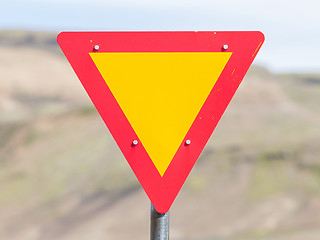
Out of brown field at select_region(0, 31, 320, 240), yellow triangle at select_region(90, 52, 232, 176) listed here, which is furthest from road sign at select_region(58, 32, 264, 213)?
brown field at select_region(0, 31, 320, 240)

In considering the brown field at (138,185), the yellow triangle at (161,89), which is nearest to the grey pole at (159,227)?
the yellow triangle at (161,89)

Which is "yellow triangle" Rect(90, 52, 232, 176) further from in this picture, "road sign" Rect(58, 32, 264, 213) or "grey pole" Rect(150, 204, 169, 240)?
"grey pole" Rect(150, 204, 169, 240)

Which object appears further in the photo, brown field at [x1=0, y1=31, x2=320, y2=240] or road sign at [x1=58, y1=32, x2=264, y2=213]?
brown field at [x1=0, y1=31, x2=320, y2=240]

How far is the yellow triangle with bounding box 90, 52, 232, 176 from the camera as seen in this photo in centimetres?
175

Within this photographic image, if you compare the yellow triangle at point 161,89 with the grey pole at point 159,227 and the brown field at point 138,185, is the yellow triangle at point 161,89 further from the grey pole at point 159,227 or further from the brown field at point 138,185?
the brown field at point 138,185

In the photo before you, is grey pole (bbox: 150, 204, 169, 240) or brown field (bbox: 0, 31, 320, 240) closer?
grey pole (bbox: 150, 204, 169, 240)

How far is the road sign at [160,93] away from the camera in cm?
175

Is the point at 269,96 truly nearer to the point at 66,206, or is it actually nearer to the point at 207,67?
the point at 66,206

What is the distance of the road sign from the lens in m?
1.75

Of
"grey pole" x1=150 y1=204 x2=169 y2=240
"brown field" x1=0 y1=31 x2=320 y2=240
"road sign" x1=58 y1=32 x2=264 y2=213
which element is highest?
"road sign" x1=58 y1=32 x2=264 y2=213

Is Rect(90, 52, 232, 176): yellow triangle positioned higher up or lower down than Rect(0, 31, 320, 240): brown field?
higher up

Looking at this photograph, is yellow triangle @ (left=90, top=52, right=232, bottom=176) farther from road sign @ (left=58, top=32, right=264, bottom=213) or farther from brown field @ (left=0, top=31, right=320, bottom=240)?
brown field @ (left=0, top=31, right=320, bottom=240)

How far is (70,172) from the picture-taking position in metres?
17.7

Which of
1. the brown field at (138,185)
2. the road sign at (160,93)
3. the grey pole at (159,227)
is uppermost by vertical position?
the road sign at (160,93)
